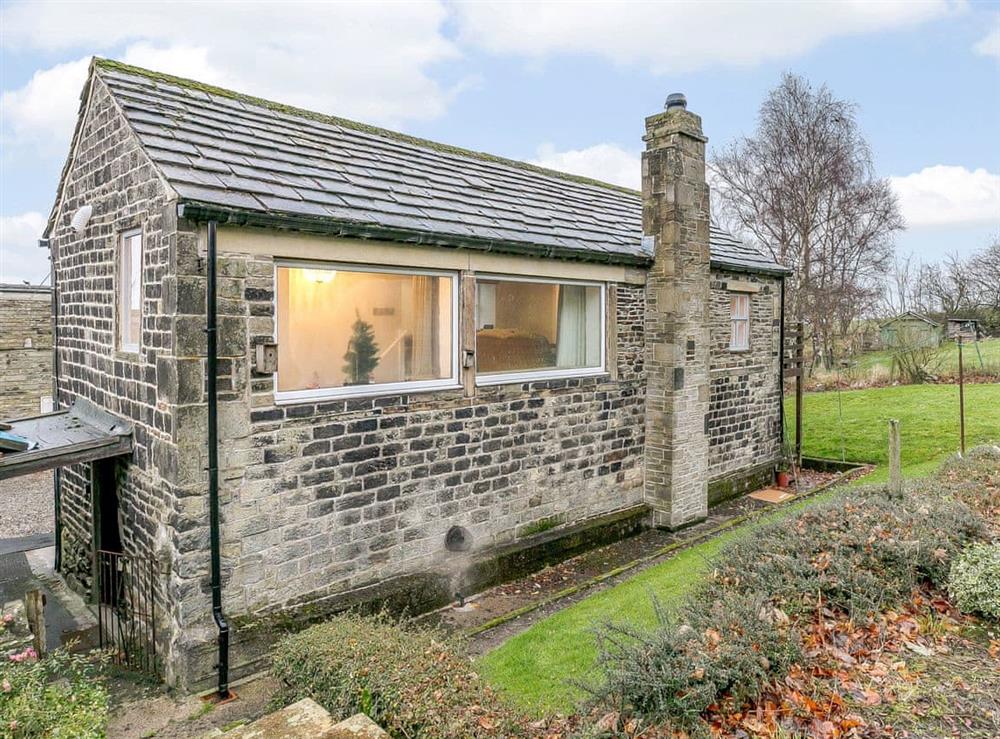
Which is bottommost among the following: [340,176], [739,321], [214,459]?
[214,459]

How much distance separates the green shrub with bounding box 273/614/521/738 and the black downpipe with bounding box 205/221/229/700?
1752mm

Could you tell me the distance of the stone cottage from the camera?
5.99 meters

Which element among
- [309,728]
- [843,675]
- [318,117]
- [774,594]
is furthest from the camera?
[318,117]

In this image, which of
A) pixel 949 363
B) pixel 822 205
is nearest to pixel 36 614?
pixel 949 363

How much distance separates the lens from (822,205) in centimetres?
2739

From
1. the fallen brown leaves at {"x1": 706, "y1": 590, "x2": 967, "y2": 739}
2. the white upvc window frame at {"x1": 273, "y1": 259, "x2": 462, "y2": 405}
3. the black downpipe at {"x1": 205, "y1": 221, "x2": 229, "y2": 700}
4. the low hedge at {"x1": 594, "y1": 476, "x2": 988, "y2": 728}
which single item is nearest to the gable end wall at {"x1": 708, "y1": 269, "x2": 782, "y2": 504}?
the low hedge at {"x1": 594, "y1": 476, "x2": 988, "y2": 728}

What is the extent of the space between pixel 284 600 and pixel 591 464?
491 cm

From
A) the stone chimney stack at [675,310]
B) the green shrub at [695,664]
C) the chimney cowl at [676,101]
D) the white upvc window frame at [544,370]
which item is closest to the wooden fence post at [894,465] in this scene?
the stone chimney stack at [675,310]

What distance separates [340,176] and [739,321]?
28.2ft

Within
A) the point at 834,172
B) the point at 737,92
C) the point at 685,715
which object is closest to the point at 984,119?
the point at 834,172

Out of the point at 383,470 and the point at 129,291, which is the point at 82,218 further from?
the point at 383,470

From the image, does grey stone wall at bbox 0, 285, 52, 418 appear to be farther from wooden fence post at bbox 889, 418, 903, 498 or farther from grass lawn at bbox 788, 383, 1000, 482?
grass lawn at bbox 788, 383, 1000, 482

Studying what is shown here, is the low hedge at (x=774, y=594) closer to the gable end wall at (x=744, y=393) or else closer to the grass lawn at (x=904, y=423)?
the gable end wall at (x=744, y=393)

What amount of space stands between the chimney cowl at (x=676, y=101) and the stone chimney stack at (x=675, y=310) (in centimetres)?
2
